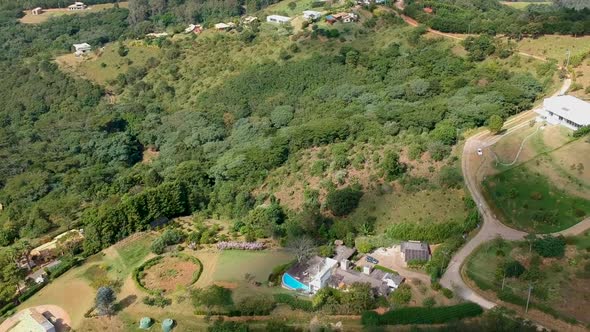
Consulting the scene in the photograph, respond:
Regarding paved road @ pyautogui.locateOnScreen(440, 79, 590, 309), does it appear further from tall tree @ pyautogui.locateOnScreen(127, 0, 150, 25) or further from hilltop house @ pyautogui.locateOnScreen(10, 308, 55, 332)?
tall tree @ pyautogui.locateOnScreen(127, 0, 150, 25)

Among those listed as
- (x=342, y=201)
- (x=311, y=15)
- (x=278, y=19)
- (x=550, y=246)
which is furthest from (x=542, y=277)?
(x=278, y=19)

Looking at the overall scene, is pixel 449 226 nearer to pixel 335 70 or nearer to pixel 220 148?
pixel 220 148

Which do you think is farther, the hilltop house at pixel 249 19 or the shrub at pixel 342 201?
the hilltop house at pixel 249 19

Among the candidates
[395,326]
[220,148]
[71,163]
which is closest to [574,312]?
[395,326]

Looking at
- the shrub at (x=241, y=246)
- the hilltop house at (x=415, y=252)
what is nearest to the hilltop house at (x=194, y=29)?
the shrub at (x=241, y=246)

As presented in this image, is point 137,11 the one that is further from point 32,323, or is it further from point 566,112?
point 566,112

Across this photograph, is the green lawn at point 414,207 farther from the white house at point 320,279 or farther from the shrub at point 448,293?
the shrub at point 448,293
